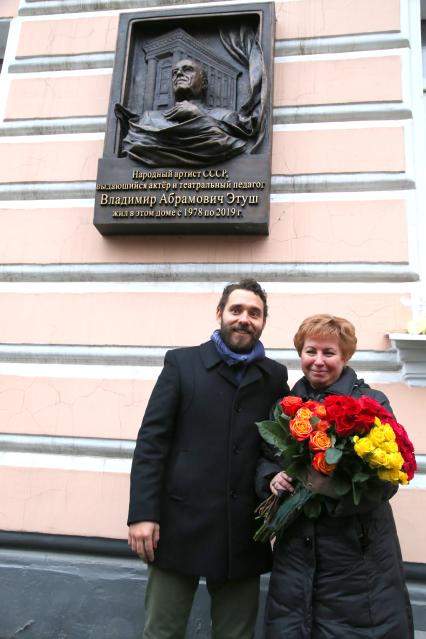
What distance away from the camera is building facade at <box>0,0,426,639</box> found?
9.01 feet

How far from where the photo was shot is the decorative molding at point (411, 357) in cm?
264

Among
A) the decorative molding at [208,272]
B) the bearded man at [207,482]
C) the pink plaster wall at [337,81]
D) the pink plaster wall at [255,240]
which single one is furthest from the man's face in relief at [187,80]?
the bearded man at [207,482]

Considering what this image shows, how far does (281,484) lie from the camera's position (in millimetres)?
1731

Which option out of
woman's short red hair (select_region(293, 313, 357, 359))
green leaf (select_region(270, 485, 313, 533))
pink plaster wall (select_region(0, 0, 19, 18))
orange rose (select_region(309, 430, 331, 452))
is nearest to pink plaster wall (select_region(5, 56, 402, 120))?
pink plaster wall (select_region(0, 0, 19, 18))

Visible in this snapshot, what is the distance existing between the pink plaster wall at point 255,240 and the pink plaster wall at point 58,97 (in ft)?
2.50

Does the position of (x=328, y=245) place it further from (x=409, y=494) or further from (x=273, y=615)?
(x=273, y=615)

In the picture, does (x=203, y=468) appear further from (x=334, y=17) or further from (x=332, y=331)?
(x=334, y=17)

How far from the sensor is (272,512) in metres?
1.76

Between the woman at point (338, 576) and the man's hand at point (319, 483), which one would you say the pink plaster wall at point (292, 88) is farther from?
the man's hand at point (319, 483)

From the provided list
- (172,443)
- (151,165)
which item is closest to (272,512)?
(172,443)

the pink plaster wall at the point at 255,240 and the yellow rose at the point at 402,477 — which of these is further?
the pink plaster wall at the point at 255,240

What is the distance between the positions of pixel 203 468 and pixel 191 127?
213 cm

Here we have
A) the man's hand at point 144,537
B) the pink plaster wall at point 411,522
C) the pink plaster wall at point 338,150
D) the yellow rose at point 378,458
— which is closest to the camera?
the yellow rose at point 378,458

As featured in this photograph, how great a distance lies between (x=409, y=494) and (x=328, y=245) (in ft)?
4.83
